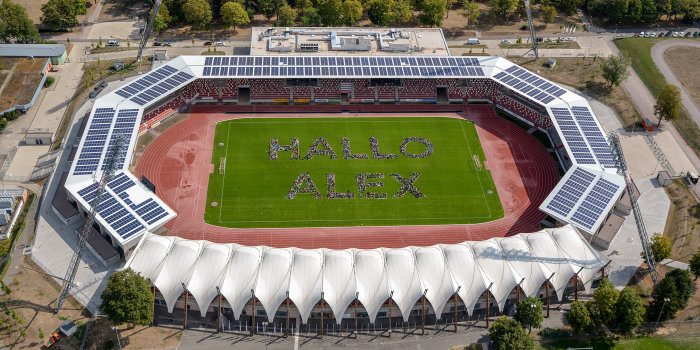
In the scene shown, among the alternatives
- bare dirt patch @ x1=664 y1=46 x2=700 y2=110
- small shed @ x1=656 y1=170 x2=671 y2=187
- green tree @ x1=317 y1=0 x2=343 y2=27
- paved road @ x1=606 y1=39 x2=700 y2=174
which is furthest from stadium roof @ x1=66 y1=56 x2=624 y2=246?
bare dirt patch @ x1=664 y1=46 x2=700 y2=110

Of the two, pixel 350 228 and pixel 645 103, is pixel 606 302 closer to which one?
pixel 350 228

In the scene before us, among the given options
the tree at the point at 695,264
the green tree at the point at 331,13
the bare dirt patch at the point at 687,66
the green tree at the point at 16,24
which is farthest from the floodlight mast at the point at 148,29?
the bare dirt patch at the point at 687,66

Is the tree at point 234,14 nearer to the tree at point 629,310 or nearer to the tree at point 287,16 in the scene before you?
the tree at point 287,16

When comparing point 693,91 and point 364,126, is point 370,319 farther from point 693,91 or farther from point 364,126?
point 693,91

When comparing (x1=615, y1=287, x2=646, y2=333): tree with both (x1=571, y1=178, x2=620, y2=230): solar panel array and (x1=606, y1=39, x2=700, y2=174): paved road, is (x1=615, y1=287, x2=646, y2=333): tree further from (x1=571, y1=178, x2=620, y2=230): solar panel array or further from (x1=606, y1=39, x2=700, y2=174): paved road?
(x1=606, y1=39, x2=700, y2=174): paved road

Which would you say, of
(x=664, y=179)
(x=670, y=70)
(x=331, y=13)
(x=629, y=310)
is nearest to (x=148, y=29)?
(x=331, y=13)

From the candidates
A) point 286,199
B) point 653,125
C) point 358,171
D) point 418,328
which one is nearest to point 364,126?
point 358,171
